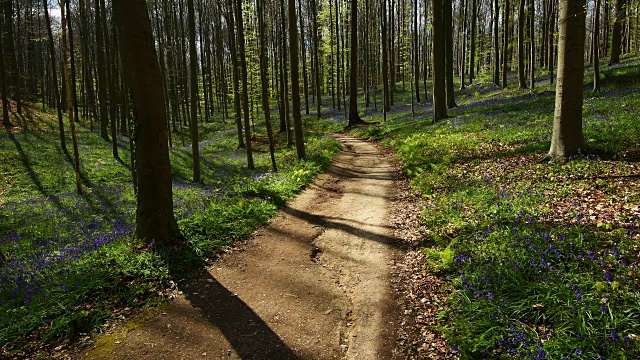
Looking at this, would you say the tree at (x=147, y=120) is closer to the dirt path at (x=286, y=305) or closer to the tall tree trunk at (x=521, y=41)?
the dirt path at (x=286, y=305)

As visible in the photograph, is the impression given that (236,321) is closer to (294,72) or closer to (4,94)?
(294,72)

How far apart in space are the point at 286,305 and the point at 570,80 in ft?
29.6

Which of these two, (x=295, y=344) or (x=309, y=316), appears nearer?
(x=295, y=344)

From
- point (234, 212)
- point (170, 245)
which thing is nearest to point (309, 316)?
point (170, 245)

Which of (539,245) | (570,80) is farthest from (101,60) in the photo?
(539,245)

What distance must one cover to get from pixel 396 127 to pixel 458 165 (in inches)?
520

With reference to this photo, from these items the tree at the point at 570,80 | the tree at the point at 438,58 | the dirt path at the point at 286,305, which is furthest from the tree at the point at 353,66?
the dirt path at the point at 286,305

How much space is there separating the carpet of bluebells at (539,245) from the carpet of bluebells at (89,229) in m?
4.63

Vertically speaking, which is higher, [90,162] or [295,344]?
[90,162]

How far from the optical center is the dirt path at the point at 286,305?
478 cm

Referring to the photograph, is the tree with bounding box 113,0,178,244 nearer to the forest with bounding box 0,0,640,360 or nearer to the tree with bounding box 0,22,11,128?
the forest with bounding box 0,0,640,360

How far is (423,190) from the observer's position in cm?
1102

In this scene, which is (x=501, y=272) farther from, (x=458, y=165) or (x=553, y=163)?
(x=458, y=165)

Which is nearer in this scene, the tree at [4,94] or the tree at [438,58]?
the tree at [438,58]
